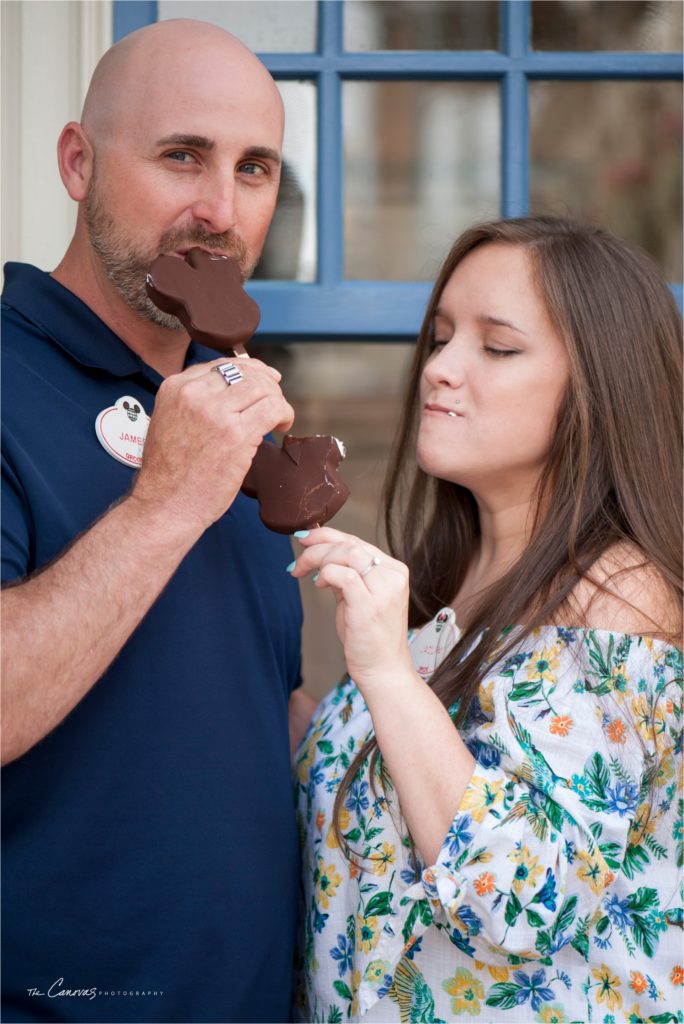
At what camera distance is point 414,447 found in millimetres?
2223

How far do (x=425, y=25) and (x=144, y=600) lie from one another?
171 cm

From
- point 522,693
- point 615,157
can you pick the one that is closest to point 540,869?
point 522,693

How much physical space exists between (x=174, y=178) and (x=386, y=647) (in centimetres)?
87

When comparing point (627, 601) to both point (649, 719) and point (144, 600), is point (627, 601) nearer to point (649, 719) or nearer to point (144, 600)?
point (649, 719)

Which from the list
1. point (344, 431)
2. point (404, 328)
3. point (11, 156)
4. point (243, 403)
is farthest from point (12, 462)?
point (344, 431)

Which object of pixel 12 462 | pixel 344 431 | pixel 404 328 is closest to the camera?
pixel 12 462

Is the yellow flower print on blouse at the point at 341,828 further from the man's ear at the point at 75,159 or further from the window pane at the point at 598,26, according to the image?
the window pane at the point at 598,26

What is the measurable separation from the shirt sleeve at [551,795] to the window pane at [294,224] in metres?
1.32

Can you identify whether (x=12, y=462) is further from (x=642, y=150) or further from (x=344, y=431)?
(x=344, y=431)

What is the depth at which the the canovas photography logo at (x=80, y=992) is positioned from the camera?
1594 mm

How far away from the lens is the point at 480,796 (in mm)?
1486

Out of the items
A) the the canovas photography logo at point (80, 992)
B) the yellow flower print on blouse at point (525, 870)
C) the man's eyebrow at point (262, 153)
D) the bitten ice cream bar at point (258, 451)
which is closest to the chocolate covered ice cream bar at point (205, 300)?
the bitten ice cream bar at point (258, 451)

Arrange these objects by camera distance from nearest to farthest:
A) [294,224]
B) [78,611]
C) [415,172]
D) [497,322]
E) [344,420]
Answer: [78,611] < [497,322] < [294,224] < [415,172] < [344,420]

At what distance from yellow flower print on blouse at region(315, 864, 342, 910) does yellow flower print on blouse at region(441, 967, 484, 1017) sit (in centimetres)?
22
